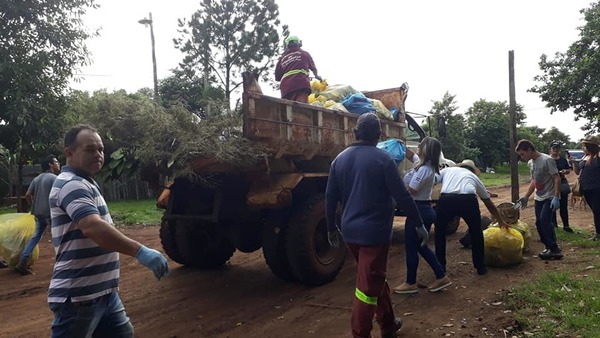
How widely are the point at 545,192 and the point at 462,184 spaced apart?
182cm

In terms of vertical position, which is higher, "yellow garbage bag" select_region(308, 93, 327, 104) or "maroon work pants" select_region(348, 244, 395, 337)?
"yellow garbage bag" select_region(308, 93, 327, 104)

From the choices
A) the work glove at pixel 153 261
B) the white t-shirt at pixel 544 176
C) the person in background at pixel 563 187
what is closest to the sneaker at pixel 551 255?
the white t-shirt at pixel 544 176

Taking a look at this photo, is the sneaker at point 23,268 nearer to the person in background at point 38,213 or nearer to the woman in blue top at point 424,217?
the person in background at point 38,213

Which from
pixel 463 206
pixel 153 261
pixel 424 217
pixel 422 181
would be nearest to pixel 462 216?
pixel 463 206

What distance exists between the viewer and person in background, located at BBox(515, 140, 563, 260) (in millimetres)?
6023

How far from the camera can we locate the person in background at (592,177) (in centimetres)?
688

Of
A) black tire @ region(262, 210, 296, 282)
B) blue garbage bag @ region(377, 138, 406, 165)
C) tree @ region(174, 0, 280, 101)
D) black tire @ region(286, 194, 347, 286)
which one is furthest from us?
tree @ region(174, 0, 280, 101)

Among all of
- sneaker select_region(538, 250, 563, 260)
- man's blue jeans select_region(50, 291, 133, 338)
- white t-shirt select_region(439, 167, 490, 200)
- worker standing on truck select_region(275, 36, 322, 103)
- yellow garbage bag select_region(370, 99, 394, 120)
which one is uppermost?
worker standing on truck select_region(275, 36, 322, 103)

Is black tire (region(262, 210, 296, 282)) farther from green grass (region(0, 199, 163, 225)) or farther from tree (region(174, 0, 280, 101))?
tree (region(174, 0, 280, 101))

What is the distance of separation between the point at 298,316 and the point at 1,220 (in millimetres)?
4970

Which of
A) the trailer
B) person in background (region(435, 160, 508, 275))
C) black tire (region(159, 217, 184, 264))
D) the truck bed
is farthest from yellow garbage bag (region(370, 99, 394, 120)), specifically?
black tire (region(159, 217, 184, 264))

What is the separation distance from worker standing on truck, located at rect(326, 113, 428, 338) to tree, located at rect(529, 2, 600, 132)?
13969 millimetres

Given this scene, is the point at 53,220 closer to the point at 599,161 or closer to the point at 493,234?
the point at 493,234

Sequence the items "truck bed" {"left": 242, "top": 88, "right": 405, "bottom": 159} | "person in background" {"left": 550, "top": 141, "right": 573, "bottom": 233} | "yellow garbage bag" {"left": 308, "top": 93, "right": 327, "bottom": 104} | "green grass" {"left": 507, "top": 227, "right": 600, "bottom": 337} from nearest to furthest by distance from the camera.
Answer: "green grass" {"left": 507, "top": 227, "right": 600, "bottom": 337}
"truck bed" {"left": 242, "top": 88, "right": 405, "bottom": 159}
"yellow garbage bag" {"left": 308, "top": 93, "right": 327, "bottom": 104}
"person in background" {"left": 550, "top": 141, "right": 573, "bottom": 233}
